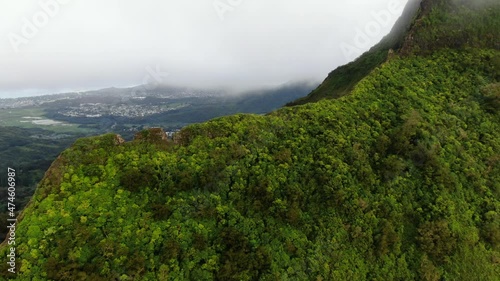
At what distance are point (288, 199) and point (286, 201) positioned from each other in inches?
12.2

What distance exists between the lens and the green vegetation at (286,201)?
69.6 feet

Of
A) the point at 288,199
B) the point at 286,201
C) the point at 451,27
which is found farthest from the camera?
the point at 451,27

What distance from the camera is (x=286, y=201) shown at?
87.1ft

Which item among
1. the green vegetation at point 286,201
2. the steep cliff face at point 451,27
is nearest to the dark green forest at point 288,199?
the green vegetation at point 286,201

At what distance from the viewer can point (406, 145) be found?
33.5 m

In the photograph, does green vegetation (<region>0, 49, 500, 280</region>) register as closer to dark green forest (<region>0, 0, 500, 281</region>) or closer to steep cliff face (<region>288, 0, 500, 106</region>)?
dark green forest (<region>0, 0, 500, 281</region>)

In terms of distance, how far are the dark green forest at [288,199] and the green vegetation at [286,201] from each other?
0.32 ft

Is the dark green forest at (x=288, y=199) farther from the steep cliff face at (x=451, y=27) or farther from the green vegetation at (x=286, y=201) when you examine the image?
the steep cliff face at (x=451, y=27)

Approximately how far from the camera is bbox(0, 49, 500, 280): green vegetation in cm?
2122

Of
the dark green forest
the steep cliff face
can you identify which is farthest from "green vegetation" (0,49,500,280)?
the steep cliff face

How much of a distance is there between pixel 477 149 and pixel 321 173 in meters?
20.0

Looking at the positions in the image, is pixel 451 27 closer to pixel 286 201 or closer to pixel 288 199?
pixel 288 199

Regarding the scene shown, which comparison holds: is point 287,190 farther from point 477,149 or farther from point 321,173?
point 477,149

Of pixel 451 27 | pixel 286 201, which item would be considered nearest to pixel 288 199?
pixel 286 201
